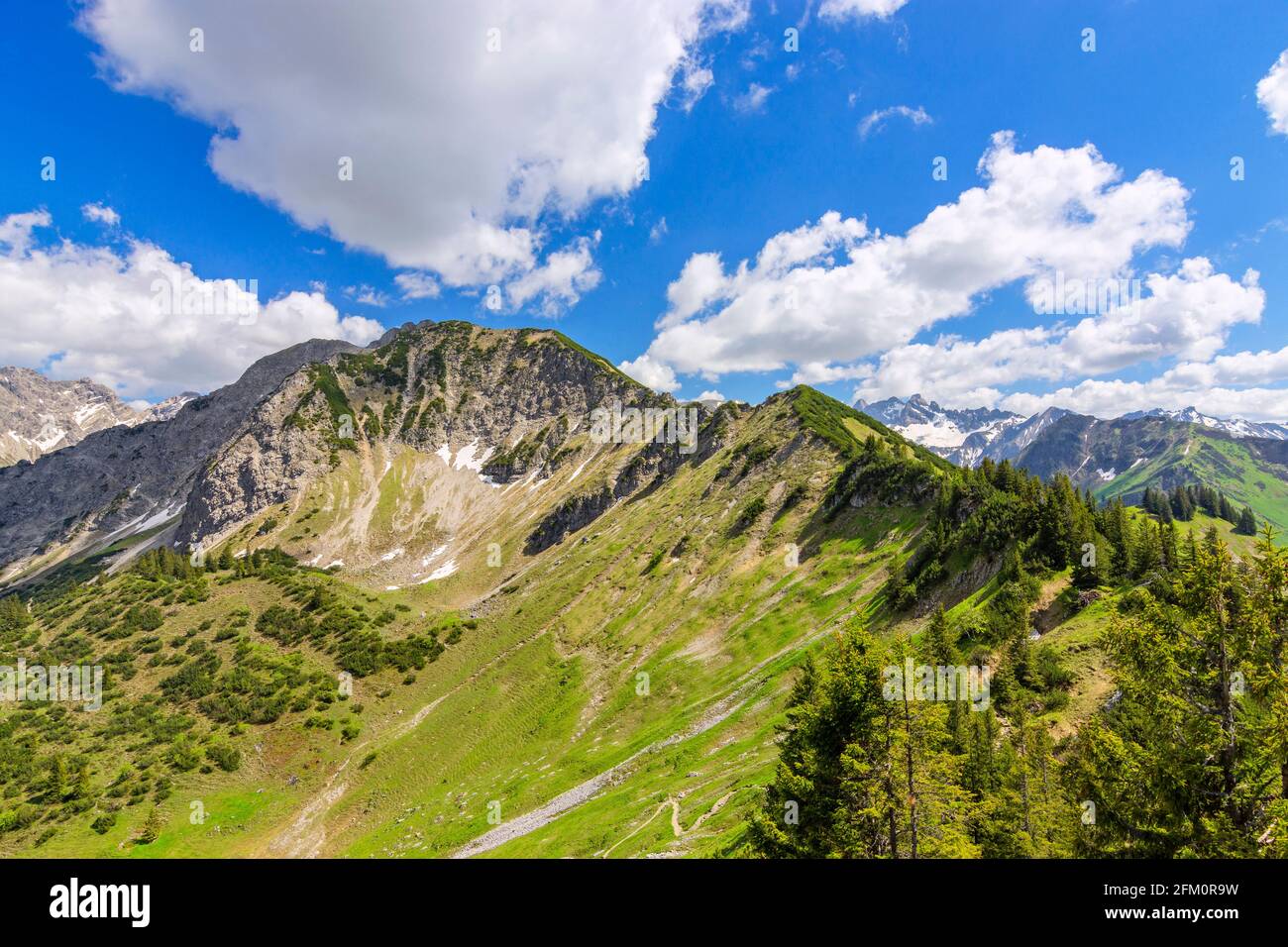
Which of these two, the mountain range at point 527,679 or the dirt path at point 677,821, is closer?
the dirt path at point 677,821

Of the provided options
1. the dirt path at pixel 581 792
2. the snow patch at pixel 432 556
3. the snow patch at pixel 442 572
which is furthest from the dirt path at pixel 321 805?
the snow patch at pixel 432 556

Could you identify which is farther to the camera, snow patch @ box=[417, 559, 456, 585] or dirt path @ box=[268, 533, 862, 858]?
snow patch @ box=[417, 559, 456, 585]

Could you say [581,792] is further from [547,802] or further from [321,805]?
[321,805]

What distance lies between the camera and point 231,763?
71.1 meters

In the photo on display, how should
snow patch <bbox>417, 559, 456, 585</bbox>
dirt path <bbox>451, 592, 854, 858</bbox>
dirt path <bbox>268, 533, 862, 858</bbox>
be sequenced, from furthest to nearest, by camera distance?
snow patch <bbox>417, 559, 456, 585</bbox>, dirt path <bbox>268, 533, 862, 858</bbox>, dirt path <bbox>451, 592, 854, 858</bbox>

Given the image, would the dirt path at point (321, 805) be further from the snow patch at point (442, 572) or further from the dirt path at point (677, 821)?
the snow patch at point (442, 572)

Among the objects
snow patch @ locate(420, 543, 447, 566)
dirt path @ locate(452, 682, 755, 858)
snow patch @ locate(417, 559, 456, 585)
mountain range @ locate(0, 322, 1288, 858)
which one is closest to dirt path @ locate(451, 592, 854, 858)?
dirt path @ locate(452, 682, 755, 858)

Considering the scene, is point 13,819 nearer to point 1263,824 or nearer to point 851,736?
point 851,736

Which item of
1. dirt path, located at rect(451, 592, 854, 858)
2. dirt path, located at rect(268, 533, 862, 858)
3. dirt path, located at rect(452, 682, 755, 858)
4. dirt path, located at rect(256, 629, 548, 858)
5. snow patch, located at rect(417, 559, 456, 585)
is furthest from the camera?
snow patch, located at rect(417, 559, 456, 585)

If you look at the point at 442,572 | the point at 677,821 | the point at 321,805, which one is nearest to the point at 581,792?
the point at 677,821

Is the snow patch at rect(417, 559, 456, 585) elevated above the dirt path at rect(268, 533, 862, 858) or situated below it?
above

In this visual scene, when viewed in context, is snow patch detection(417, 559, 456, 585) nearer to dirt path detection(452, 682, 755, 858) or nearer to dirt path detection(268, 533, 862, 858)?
dirt path detection(268, 533, 862, 858)

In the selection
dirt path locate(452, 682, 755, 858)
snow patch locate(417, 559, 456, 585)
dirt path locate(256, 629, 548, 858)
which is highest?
snow patch locate(417, 559, 456, 585)
